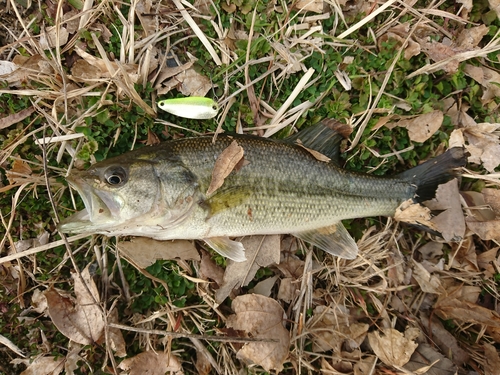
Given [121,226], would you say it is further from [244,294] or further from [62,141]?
[244,294]

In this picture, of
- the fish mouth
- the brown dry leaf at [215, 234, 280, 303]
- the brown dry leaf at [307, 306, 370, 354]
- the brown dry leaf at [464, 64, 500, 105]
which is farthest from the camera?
the brown dry leaf at [464, 64, 500, 105]

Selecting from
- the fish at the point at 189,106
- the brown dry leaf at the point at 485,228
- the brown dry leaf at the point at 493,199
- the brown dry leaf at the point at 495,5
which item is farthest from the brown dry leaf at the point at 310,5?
the brown dry leaf at the point at 485,228

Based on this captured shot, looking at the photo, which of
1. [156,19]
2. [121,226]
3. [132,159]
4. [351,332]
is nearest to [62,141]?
[132,159]

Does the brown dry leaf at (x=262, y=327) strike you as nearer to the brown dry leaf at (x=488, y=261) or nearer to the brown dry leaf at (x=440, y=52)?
the brown dry leaf at (x=488, y=261)

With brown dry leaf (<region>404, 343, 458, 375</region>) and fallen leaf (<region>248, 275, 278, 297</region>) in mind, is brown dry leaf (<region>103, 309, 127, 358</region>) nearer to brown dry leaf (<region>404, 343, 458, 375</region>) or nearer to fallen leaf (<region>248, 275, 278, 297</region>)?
fallen leaf (<region>248, 275, 278, 297</region>)

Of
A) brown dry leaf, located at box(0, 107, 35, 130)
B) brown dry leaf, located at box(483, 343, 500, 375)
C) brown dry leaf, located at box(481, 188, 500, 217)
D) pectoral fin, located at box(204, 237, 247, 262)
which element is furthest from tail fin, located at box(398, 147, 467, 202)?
brown dry leaf, located at box(0, 107, 35, 130)

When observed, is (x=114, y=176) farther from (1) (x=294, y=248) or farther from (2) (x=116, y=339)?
(1) (x=294, y=248)
